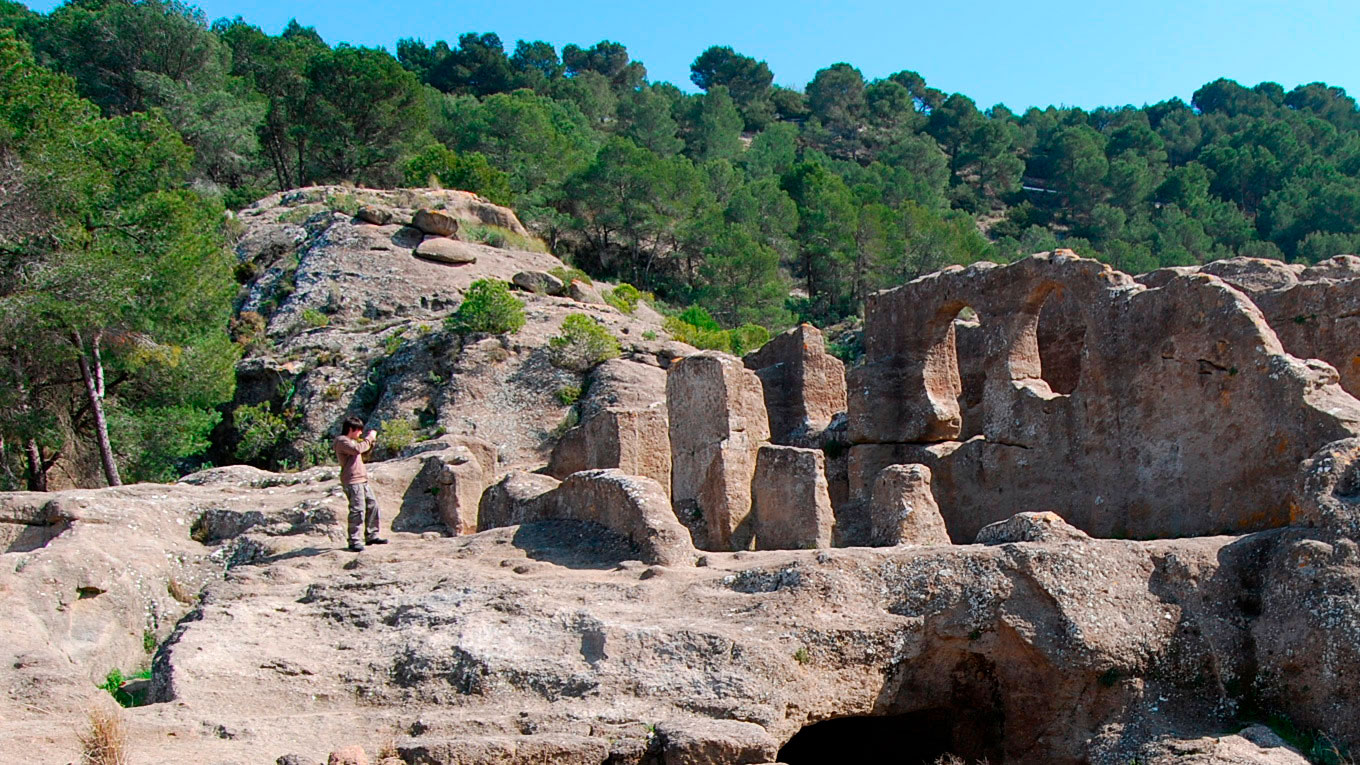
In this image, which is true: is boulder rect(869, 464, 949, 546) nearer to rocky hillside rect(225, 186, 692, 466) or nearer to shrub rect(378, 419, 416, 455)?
rocky hillside rect(225, 186, 692, 466)

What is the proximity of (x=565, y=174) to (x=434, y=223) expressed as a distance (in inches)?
539

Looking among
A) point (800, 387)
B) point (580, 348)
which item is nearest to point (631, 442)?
point (800, 387)

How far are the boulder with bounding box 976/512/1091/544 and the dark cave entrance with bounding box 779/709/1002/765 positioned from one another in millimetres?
1487

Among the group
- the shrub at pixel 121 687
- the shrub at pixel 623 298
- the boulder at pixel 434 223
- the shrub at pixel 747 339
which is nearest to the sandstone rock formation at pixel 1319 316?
the shrub at pixel 121 687

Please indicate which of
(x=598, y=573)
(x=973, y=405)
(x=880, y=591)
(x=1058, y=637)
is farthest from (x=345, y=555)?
(x=973, y=405)

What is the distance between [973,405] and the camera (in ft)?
Answer: 62.3

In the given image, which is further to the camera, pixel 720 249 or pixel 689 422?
pixel 720 249

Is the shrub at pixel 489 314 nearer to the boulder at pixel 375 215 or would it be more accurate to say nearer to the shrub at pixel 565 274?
the shrub at pixel 565 274

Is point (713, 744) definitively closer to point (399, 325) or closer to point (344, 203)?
point (399, 325)

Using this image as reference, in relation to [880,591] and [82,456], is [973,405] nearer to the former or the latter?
[880,591]

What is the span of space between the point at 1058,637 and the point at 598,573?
12.7 feet

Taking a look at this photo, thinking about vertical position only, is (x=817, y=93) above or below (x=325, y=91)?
above

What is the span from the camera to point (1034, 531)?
11.3 meters

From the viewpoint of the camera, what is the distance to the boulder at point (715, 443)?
15.3m
